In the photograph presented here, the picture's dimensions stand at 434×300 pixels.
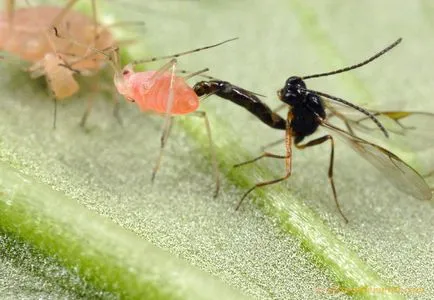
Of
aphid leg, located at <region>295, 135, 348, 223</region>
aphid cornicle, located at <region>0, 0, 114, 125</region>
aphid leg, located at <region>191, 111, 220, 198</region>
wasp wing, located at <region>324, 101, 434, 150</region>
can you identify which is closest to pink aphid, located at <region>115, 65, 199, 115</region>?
aphid leg, located at <region>191, 111, 220, 198</region>

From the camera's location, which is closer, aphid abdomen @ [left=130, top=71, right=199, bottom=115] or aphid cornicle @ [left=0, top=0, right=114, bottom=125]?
aphid abdomen @ [left=130, top=71, right=199, bottom=115]

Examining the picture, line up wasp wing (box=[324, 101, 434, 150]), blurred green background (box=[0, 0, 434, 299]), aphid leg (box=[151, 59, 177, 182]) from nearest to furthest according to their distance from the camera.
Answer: blurred green background (box=[0, 0, 434, 299]) → aphid leg (box=[151, 59, 177, 182]) → wasp wing (box=[324, 101, 434, 150])

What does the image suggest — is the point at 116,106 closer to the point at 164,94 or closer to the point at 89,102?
the point at 89,102

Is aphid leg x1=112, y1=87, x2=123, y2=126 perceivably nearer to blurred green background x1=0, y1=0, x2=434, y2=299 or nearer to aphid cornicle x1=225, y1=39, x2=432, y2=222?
blurred green background x1=0, y1=0, x2=434, y2=299

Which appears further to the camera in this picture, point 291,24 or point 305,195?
point 291,24

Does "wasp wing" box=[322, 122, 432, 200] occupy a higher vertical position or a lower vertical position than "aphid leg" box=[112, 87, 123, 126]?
lower

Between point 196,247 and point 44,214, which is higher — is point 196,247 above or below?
below

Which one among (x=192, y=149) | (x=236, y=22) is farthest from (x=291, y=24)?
(x=192, y=149)

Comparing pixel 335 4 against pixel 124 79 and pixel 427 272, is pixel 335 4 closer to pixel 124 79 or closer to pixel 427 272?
pixel 124 79
